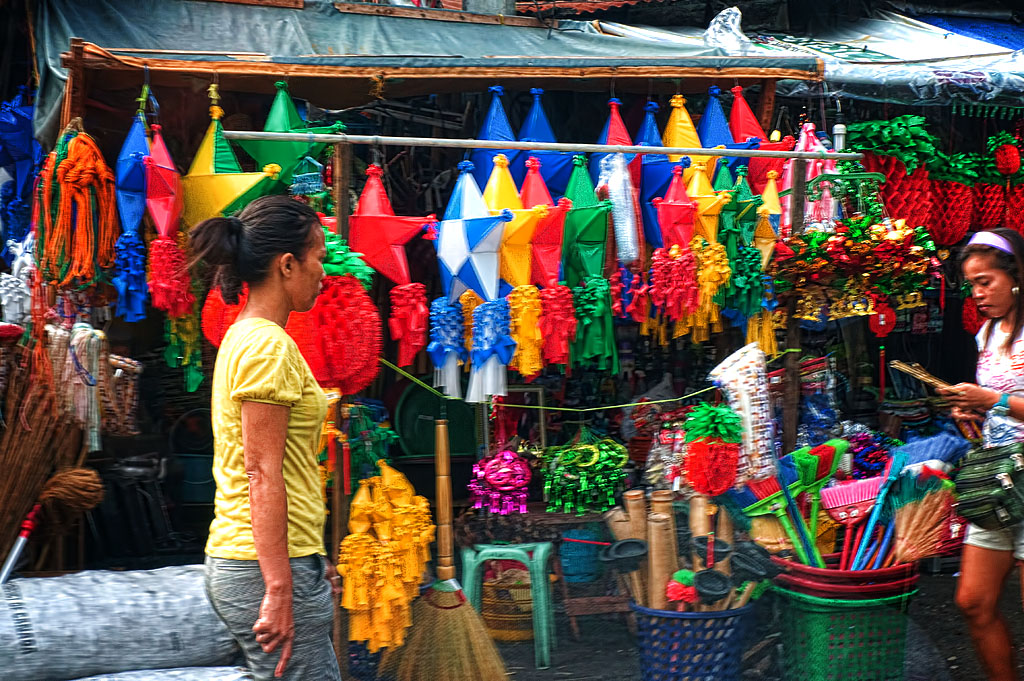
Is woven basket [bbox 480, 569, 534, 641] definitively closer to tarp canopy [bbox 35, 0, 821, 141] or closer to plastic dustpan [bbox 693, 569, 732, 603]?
plastic dustpan [bbox 693, 569, 732, 603]

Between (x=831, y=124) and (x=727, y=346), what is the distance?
1.63m

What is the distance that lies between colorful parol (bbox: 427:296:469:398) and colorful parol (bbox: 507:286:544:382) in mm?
207

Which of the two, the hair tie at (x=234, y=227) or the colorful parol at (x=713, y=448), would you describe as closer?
the hair tie at (x=234, y=227)

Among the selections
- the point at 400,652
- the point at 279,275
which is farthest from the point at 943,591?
the point at 279,275

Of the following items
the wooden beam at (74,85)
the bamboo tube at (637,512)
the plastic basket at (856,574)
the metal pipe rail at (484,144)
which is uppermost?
the wooden beam at (74,85)

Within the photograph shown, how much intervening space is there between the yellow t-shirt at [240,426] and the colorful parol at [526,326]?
1.65m

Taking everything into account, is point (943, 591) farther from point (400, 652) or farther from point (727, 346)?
point (400, 652)

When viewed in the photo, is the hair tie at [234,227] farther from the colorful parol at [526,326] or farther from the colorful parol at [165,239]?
the colorful parol at [526,326]

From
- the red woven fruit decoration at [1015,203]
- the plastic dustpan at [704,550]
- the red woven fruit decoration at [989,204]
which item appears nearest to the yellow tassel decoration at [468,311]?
the plastic dustpan at [704,550]

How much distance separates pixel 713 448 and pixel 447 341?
1.09m

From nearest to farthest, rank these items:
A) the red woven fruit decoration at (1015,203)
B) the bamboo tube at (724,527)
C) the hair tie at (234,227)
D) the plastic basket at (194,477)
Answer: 1. the hair tie at (234,227)
2. the bamboo tube at (724,527)
3. the red woven fruit decoration at (1015,203)
4. the plastic basket at (194,477)

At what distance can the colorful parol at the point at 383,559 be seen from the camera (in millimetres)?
3613

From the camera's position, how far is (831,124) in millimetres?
5547

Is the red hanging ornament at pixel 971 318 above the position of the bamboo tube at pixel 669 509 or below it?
above
